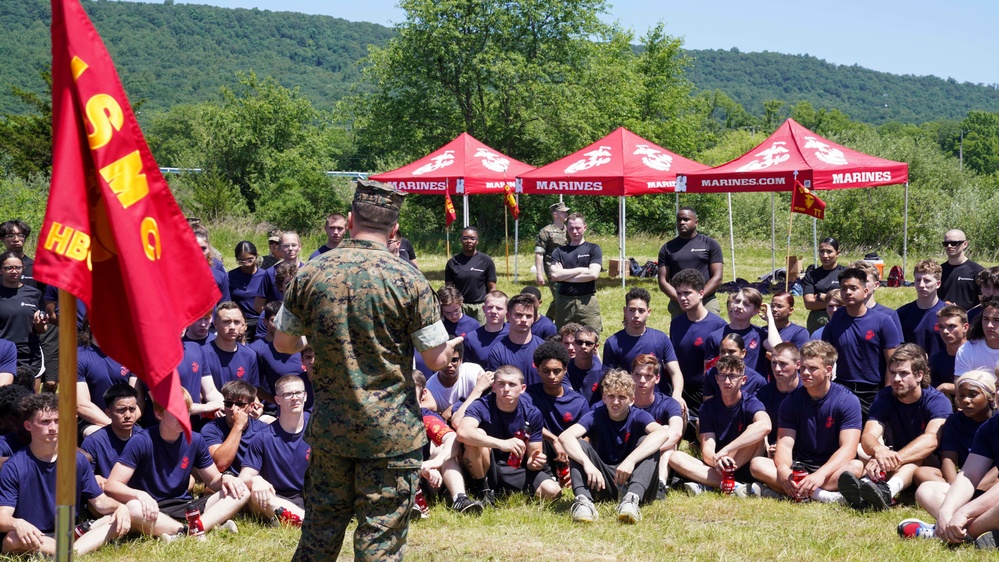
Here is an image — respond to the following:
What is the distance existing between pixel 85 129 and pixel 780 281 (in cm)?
1564

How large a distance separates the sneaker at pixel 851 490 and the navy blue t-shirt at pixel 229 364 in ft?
14.6

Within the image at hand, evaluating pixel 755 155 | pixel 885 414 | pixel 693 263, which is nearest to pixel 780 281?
pixel 755 155

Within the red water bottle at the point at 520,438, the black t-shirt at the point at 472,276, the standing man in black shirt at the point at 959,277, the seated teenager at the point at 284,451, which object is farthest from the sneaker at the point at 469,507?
the standing man in black shirt at the point at 959,277

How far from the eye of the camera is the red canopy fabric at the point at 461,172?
17641 millimetres

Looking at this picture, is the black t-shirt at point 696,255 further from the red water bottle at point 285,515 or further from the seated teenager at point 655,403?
the red water bottle at point 285,515

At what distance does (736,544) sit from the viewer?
18.5 feet

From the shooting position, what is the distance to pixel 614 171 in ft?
55.0

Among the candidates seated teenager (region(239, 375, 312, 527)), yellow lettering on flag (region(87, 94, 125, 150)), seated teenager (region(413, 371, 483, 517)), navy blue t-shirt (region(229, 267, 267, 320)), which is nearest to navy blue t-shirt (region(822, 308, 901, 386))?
seated teenager (region(413, 371, 483, 517))

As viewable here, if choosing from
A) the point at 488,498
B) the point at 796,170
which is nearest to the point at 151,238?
the point at 488,498

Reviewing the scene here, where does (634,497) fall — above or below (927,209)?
below

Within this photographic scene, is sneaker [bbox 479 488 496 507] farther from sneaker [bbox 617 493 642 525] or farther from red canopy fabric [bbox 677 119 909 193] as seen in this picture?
red canopy fabric [bbox 677 119 909 193]

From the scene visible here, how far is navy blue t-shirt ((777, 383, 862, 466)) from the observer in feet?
22.1

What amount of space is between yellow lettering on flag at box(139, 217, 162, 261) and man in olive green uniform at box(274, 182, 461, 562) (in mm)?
768

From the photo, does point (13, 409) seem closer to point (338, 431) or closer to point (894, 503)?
point (338, 431)
